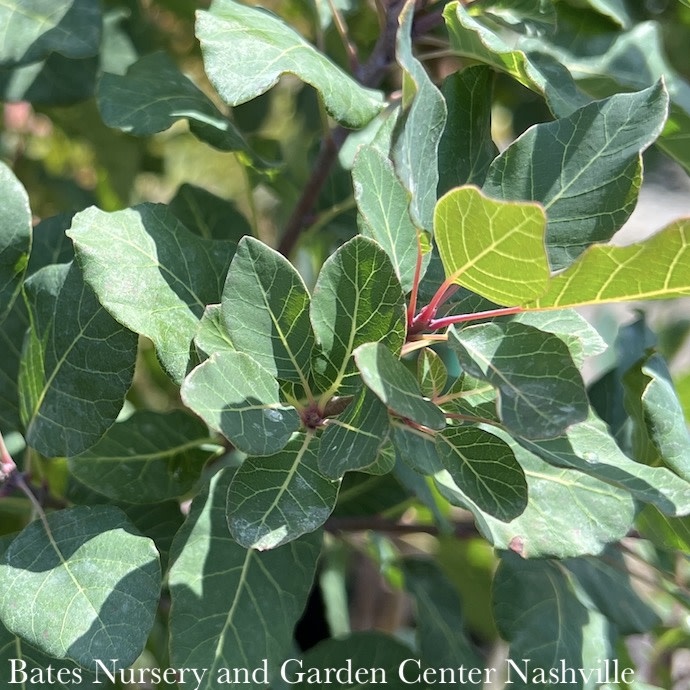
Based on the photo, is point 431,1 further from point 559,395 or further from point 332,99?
point 559,395

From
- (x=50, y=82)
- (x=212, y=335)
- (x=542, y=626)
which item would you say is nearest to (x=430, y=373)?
(x=212, y=335)

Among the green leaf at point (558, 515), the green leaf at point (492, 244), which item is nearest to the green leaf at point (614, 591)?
the green leaf at point (558, 515)

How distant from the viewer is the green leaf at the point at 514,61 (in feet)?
1.88

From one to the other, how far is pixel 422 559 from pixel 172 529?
18.5 inches

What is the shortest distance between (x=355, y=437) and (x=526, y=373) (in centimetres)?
11

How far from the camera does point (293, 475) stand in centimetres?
51

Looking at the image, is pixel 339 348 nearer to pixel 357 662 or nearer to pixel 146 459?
pixel 146 459

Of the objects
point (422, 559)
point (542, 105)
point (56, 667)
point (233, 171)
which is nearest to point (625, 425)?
point (422, 559)

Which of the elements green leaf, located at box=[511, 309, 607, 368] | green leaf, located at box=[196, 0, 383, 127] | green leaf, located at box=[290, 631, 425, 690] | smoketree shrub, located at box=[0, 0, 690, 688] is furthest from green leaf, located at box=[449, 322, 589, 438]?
green leaf, located at box=[290, 631, 425, 690]

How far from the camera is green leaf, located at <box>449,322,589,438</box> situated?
43 centimetres

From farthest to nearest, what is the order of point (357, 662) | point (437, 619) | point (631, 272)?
point (437, 619), point (357, 662), point (631, 272)

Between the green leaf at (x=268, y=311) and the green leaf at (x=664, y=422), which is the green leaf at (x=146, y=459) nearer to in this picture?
the green leaf at (x=268, y=311)

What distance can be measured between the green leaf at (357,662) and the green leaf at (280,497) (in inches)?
14.6

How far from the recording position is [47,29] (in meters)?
0.73
